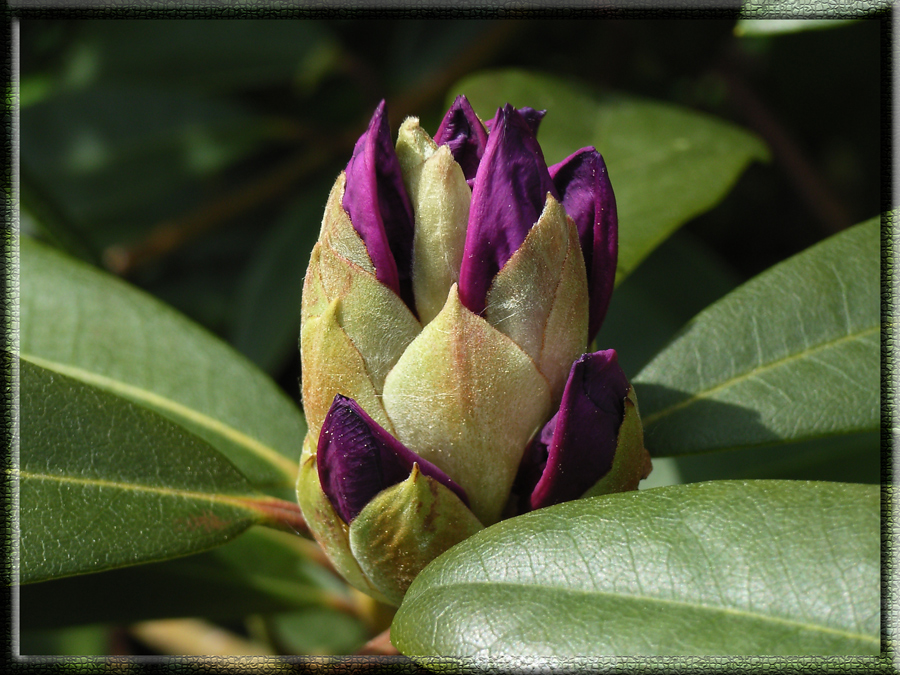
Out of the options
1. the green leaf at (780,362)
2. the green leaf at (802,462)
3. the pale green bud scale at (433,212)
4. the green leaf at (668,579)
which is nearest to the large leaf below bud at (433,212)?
the pale green bud scale at (433,212)

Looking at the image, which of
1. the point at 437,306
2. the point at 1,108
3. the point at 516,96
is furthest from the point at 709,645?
the point at 1,108

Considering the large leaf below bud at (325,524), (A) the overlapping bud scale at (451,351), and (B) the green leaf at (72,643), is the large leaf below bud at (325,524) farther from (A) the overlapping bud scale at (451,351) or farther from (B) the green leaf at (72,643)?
(B) the green leaf at (72,643)

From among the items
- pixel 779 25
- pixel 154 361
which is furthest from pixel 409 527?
pixel 779 25

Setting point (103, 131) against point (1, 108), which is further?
point (103, 131)

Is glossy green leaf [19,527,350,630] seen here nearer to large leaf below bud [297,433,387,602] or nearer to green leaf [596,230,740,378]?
large leaf below bud [297,433,387,602]

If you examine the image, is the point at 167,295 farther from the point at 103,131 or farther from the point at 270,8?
the point at 270,8

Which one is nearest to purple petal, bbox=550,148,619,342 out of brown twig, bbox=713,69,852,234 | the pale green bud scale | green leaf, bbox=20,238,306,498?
the pale green bud scale
